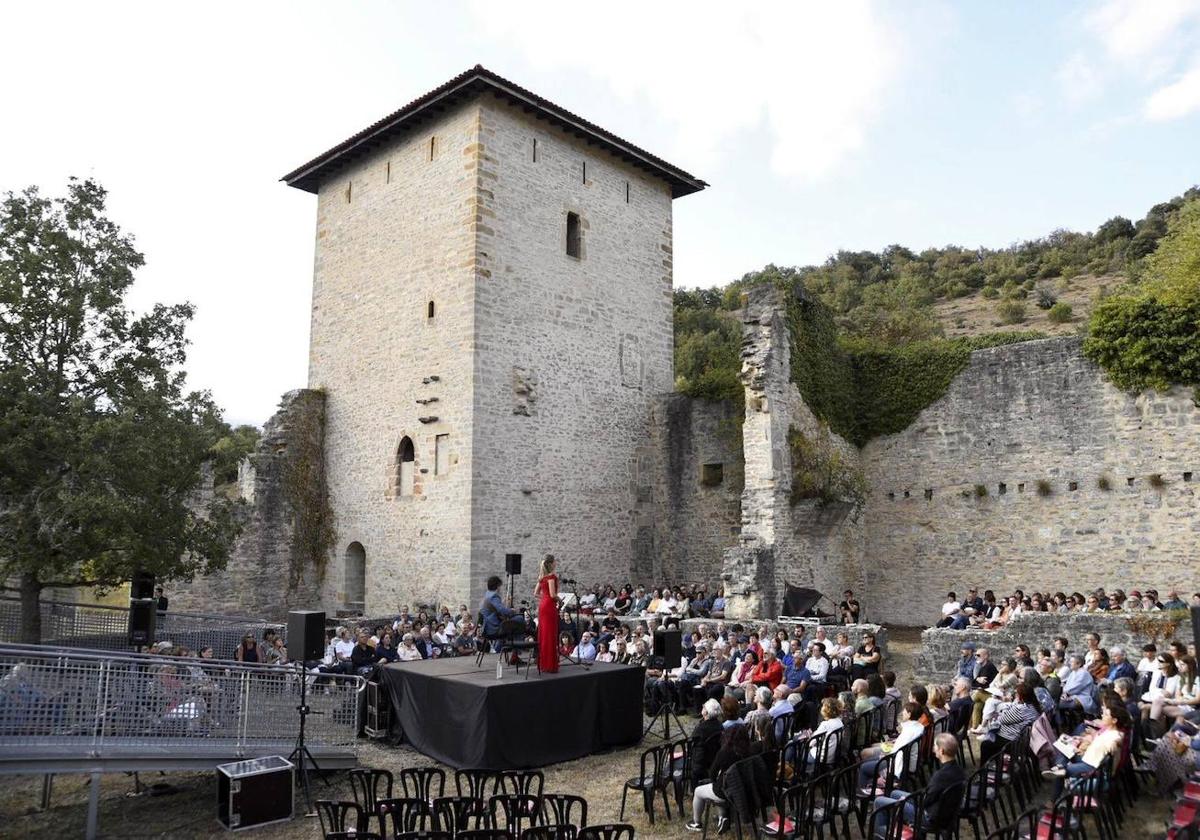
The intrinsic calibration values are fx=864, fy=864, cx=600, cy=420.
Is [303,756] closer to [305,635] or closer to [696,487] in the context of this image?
[305,635]

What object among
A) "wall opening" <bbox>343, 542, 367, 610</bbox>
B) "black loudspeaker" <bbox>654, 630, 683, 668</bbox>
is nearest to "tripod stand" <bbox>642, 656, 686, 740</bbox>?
"black loudspeaker" <bbox>654, 630, 683, 668</bbox>

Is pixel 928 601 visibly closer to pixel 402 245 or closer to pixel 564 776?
pixel 564 776

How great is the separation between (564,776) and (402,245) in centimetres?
1348

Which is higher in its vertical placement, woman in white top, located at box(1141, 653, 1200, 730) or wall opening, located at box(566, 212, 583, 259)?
wall opening, located at box(566, 212, 583, 259)

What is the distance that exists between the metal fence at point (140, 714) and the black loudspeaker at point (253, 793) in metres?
0.51

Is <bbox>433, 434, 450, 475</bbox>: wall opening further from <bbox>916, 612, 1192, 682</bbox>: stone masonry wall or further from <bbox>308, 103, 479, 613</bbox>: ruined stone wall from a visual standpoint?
<bbox>916, 612, 1192, 682</bbox>: stone masonry wall

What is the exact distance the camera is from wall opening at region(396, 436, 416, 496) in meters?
18.3

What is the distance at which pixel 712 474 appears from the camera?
19.6 metres

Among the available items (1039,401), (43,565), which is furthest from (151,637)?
(1039,401)

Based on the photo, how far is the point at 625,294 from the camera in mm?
20578

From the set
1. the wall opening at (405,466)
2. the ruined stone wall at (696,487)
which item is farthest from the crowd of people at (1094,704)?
the wall opening at (405,466)

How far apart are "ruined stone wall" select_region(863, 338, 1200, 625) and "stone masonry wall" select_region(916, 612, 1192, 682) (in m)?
4.93

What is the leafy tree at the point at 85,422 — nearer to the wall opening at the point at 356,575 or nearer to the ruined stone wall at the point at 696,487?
the wall opening at the point at 356,575

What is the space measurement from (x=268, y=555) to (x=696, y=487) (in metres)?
9.63
